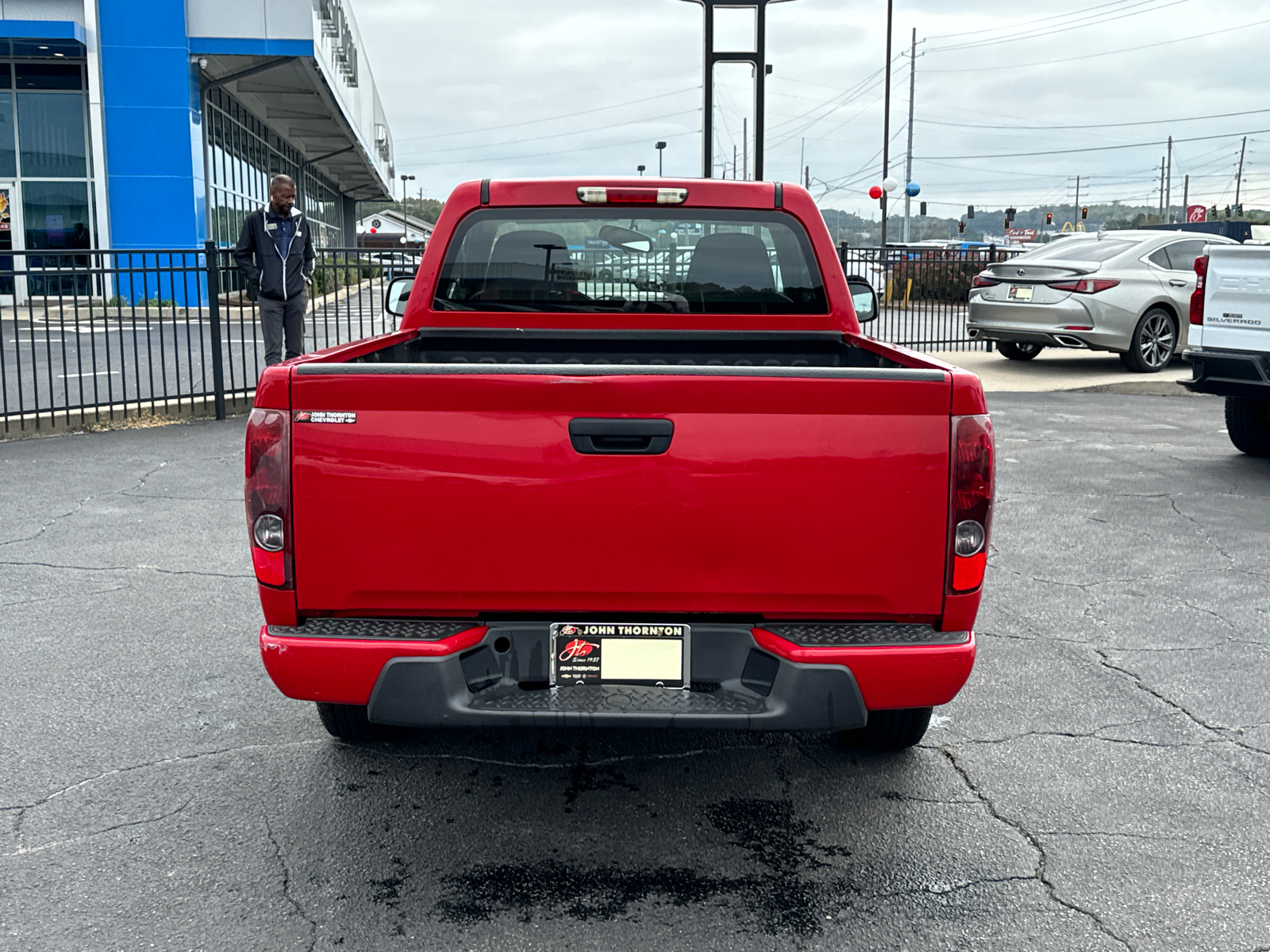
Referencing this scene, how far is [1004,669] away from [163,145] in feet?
78.1

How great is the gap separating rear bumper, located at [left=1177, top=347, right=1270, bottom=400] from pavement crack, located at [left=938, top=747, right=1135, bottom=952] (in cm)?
555

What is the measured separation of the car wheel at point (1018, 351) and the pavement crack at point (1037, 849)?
13523mm

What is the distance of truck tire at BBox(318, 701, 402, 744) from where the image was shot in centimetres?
367

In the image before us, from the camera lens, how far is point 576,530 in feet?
9.21

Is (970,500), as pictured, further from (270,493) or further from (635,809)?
(270,493)

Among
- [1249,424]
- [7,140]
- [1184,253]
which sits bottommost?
[1249,424]

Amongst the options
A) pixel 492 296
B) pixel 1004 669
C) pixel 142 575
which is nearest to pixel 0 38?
pixel 142 575

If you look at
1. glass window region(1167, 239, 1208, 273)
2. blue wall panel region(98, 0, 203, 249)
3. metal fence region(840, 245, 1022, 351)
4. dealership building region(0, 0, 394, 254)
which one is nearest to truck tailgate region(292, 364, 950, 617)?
glass window region(1167, 239, 1208, 273)

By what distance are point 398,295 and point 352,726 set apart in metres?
2.15

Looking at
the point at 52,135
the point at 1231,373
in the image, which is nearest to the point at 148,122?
the point at 52,135

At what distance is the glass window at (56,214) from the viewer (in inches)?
971

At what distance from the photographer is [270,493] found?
285 cm

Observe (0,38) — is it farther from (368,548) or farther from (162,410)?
(368,548)

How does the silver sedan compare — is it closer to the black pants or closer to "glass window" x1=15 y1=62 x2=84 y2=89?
the black pants
